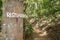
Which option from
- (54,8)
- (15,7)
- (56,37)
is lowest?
(56,37)

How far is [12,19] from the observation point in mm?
2482

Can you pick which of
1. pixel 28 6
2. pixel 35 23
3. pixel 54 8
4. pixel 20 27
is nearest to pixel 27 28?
pixel 28 6

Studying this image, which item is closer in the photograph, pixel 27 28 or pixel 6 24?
pixel 6 24

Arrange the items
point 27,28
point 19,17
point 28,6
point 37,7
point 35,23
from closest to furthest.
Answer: point 19,17
point 37,7
point 28,6
point 27,28
point 35,23

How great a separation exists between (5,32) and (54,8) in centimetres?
351

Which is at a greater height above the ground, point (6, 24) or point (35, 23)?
point (6, 24)

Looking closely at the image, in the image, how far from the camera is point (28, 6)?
6.39 m

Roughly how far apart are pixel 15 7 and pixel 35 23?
7.26 m

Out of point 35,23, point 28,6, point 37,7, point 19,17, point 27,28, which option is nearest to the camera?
point 19,17

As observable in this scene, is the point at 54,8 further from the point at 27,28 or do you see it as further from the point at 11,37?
the point at 11,37

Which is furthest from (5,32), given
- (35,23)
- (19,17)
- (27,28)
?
(35,23)

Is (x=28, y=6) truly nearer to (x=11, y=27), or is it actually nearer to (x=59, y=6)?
(x=59, y=6)

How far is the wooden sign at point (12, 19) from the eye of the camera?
2.48 m

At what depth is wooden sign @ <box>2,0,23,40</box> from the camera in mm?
2477
